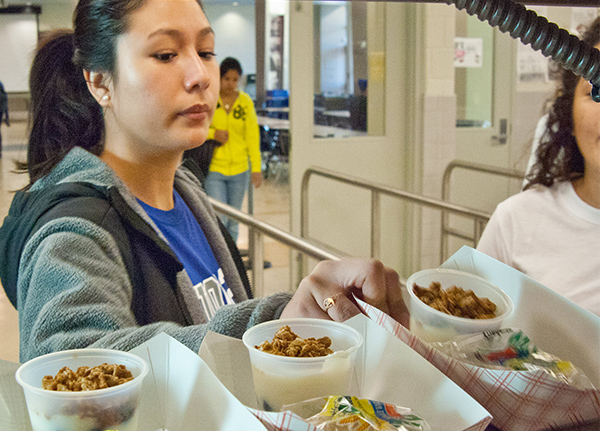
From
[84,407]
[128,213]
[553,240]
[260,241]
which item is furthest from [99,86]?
[260,241]

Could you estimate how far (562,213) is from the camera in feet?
5.04

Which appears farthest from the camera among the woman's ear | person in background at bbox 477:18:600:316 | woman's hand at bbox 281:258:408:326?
person in background at bbox 477:18:600:316

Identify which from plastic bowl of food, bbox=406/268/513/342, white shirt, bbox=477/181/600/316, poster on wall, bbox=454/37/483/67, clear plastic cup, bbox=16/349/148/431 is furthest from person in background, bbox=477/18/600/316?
poster on wall, bbox=454/37/483/67

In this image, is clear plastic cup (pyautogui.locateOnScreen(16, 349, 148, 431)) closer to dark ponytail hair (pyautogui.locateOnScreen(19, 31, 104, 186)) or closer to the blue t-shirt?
the blue t-shirt

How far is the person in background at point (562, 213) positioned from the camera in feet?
4.65

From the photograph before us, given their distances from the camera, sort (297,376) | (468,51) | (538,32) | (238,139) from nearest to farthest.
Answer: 1. (538,32)
2. (297,376)
3. (238,139)
4. (468,51)

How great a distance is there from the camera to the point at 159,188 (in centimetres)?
126

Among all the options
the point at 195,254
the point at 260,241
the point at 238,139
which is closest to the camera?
the point at 195,254

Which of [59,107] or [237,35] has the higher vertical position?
[237,35]

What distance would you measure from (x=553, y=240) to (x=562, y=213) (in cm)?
8

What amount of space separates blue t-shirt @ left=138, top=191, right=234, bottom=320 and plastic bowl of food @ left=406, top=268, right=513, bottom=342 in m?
0.59

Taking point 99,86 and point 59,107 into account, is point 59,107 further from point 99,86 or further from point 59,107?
point 99,86

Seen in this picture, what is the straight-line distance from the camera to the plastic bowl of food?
60 cm

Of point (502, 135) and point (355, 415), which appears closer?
point (355, 415)
